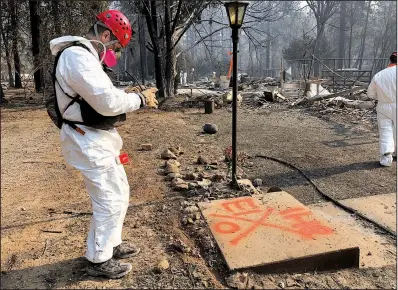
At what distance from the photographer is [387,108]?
243 inches

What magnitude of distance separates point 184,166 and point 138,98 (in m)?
3.44

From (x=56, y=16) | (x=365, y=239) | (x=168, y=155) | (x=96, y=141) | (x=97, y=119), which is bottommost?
(x=365, y=239)

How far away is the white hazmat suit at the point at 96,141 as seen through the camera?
2447 mm

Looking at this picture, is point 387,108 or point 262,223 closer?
point 262,223

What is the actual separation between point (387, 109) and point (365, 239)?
3165 mm

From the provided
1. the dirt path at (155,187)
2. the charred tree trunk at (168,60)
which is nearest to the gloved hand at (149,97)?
the dirt path at (155,187)

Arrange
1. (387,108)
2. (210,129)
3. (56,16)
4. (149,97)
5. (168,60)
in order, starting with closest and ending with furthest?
(149,97)
(387,108)
(210,129)
(56,16)
(168,60)

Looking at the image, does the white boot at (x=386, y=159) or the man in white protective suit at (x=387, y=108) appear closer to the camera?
the man in white protective suit at (x=387, y=108)

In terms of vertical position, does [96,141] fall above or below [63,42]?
below

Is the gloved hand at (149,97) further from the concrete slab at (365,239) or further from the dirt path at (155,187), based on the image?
the concrete slab at (365,239)

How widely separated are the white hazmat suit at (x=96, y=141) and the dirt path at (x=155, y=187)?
46 cm

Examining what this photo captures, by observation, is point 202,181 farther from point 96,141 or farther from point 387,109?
point 387,109

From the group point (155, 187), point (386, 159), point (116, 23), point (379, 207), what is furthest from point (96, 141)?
point (386, 159)

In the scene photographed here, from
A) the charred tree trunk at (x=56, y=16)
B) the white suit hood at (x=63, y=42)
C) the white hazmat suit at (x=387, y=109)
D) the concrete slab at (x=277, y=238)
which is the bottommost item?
the concrete slab at (x=277, y=238)
